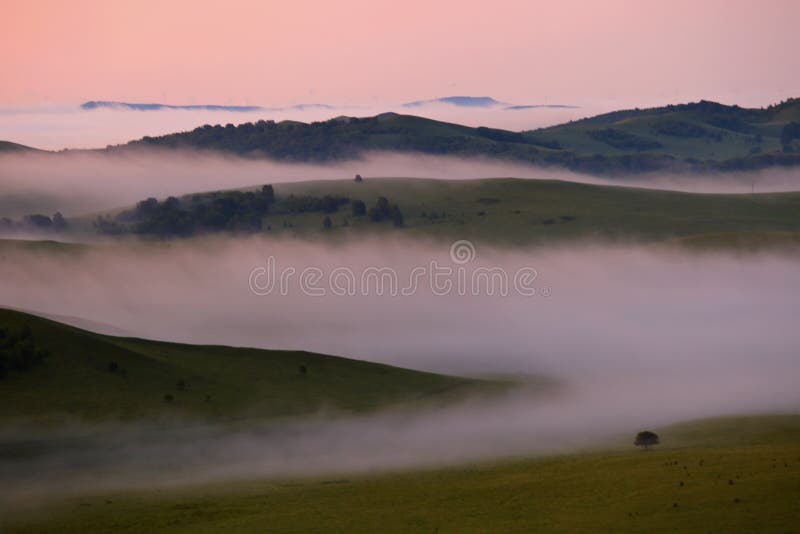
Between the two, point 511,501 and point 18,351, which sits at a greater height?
point 18,351

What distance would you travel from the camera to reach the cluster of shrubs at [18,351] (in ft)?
391

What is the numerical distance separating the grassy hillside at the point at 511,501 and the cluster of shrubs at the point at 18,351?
1517 inches

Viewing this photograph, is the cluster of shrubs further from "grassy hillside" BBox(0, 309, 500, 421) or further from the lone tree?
the lone tree

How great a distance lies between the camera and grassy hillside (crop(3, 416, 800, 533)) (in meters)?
64.4

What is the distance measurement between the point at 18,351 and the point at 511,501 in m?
66.0

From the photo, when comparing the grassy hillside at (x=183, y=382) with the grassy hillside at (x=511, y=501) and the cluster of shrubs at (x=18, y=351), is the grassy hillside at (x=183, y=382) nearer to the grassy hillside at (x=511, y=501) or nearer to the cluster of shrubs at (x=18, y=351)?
the cluster of shrubs at (x=18, y=351)

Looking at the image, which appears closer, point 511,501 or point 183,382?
point 511,501

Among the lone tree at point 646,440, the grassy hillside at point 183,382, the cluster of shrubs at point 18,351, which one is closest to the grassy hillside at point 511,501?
the lone tree at point 646,440

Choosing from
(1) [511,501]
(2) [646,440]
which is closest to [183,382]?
(2) [646,440]

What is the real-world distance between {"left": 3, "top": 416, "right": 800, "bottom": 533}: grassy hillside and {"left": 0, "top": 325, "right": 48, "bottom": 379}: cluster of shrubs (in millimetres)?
38519

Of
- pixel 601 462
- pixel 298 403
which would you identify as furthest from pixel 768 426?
pixel 298 403

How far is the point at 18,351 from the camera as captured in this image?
121 meters

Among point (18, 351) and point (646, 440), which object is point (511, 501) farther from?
point (18, 351)

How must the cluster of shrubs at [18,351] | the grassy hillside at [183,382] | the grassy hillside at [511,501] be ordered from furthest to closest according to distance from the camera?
the cluster of shrubs at [18,351], the grassy hillside at [183,382], the grassy hillside at [511,501]
